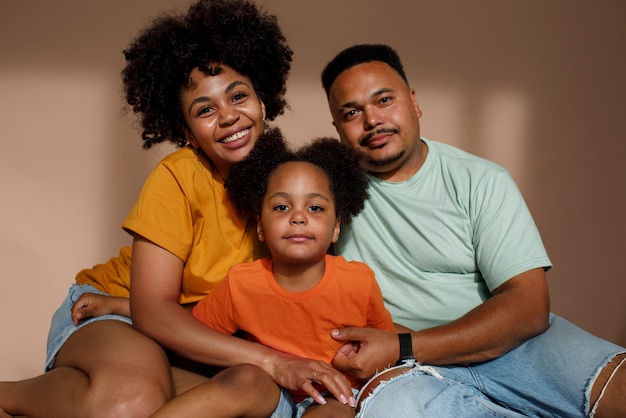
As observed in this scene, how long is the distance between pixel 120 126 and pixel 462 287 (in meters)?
1.77

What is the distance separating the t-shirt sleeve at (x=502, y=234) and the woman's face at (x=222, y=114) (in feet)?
2.26

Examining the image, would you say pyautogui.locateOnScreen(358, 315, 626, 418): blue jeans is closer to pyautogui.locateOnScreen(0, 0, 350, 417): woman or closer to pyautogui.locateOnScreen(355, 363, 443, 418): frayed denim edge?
pyautogui.locateOnScreen(355, 363, 443, 418): frayed denim edge

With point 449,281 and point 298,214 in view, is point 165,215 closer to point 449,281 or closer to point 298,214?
point 298,214

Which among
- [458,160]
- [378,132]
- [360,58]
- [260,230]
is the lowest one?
[260,230]

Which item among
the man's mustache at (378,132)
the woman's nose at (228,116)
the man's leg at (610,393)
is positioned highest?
the woman's nose at (228,116)

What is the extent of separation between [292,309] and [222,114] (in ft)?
1.90

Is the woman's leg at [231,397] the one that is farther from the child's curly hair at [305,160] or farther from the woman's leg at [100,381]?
the child's curly hair at [305,160]

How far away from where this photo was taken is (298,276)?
6.46 ft

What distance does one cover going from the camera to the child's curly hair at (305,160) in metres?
2.04

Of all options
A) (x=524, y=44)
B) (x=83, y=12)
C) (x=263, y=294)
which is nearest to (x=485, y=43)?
(x=524, y=44)

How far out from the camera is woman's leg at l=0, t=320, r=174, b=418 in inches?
68.5

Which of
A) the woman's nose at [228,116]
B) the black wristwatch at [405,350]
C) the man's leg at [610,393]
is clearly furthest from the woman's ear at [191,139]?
the man's leg at [610,393]

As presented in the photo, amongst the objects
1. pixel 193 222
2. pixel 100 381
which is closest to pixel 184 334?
pixel 100 381

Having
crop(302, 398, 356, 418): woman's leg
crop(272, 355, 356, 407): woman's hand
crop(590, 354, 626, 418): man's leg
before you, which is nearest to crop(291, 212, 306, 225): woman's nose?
crop(272, 355, 356, 407): woman's hand
